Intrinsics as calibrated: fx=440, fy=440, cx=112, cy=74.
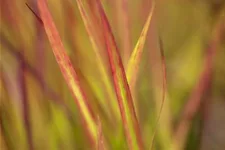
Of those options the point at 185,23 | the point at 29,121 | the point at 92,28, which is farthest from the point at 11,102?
the point at 185,23

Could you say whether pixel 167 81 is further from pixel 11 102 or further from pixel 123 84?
pixel 11 102
